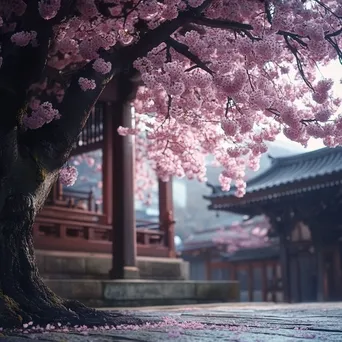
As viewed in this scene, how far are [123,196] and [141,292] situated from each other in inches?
79.3

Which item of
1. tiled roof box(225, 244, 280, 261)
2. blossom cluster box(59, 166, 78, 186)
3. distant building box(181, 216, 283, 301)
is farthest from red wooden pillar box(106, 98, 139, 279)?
tiled roof box(225, 244, 280, 261)

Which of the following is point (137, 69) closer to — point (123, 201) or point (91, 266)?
point (123, 201)

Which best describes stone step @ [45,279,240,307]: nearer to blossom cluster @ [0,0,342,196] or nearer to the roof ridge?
blossom cluster @ [0,0,342,196]

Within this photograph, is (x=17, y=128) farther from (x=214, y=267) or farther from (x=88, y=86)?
(x=214, y=267)

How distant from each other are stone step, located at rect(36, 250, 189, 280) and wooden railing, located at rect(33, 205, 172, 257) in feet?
1.03

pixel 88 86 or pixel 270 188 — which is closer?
pixel 88 86

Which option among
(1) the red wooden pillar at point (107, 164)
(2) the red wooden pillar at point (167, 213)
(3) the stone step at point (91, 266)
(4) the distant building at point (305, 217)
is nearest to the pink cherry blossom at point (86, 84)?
(3) the stone step at point (91, 266)

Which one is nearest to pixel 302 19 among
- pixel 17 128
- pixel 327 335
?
pixel 17 128

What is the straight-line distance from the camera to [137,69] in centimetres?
703

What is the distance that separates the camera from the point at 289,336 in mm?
3977

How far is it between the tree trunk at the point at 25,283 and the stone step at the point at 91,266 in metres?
5.94

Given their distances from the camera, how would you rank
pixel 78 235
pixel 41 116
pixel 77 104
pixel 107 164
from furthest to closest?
1. pixel 107 164
2. pixel 78 235
3. pixel 77 104
4. pixel 41 116

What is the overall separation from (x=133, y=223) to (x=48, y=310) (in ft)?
21.6

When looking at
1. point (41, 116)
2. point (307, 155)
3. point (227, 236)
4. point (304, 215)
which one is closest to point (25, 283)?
point (41, 116)
